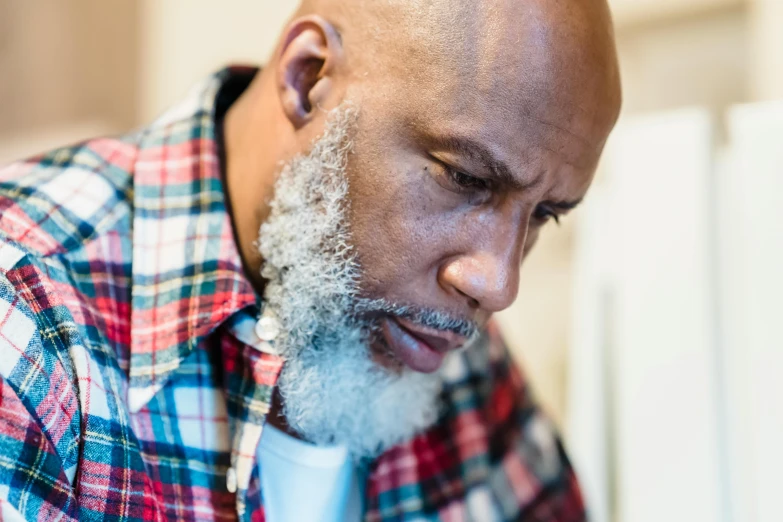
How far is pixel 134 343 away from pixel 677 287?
682mm

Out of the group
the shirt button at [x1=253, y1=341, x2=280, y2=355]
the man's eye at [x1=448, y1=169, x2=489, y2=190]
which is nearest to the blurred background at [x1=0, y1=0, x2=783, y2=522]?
the man's eye at [x1=448, y1=169, x2=489, y2=190]

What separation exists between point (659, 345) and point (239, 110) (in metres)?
0.62

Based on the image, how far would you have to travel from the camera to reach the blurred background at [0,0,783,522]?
2.79ft

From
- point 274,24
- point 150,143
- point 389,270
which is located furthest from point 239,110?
point 274,24

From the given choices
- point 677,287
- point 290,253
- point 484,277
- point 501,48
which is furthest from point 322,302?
point 677,287

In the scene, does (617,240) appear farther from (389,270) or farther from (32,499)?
(32,499)

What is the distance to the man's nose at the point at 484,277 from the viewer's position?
0.65 meters

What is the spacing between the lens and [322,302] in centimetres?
71

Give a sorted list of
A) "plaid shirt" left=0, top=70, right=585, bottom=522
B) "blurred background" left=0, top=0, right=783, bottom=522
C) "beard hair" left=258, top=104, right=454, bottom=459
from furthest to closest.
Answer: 1. "blurred background" left=0, top=0, right=783, bottom=522
2. "beard hair" left=258, top=104, right=454, bottom=459
3. "plaid shirt" left=0, top=70, right=585, bottom=522

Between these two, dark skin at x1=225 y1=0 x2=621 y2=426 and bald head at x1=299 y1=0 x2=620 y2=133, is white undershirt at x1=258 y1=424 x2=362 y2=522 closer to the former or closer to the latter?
dark skin at x1=225 y1=0 x2=621 y2=426

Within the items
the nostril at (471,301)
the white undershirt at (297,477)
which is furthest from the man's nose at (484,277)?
the white undershirt at (297,477)

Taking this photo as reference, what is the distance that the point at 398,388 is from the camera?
2.68 feet

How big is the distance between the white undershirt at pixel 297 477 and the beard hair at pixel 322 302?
0.02 m

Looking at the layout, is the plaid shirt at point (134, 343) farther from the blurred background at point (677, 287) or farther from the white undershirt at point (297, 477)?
the blurred background at point (677, 287)
